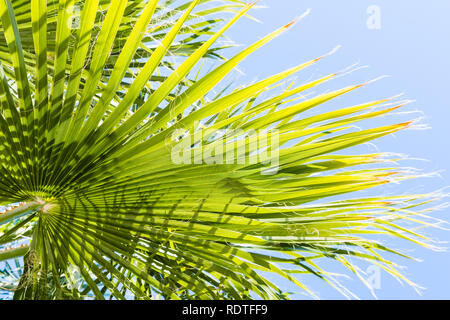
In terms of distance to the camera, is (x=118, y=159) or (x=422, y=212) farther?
(x=422, y=212)

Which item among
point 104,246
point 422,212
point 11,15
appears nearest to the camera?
point 11,15

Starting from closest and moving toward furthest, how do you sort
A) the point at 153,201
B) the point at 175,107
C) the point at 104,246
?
1. the point at 175,107
2. the point at 153,201
3. the point at 104,246

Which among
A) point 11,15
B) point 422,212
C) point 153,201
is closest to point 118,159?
point 153,201

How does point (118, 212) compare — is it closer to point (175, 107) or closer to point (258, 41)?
point (175, 107)

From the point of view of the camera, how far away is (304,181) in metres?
1.14

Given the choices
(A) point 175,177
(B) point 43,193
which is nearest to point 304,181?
(A) point 175,177

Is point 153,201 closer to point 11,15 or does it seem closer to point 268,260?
point 268,260

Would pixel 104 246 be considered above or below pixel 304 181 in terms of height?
below

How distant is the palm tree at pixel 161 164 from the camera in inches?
40.8

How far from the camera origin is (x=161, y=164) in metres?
1.10

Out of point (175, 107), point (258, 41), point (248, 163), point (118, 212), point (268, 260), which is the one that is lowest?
point (268, 260)

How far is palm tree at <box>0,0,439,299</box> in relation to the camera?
1035mm

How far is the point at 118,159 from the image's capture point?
3.72 feet

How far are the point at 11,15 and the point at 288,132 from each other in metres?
0.71
